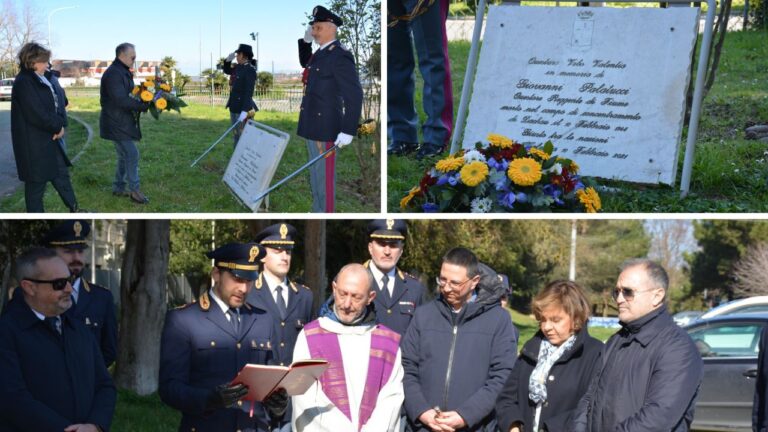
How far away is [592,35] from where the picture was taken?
7.64m

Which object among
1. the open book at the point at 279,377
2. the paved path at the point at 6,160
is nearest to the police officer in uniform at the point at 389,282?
the open book at the point at 279,377

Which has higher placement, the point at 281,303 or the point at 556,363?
the point at 556,363

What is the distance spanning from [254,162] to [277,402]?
161 inches

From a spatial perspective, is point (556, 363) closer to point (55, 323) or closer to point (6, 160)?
point (55, 323)

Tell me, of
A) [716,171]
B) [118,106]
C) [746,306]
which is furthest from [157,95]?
[746,306]

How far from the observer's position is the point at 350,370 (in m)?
5.32

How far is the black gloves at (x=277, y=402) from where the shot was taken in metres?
5.22

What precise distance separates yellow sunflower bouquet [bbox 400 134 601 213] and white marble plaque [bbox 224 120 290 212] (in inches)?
74.6

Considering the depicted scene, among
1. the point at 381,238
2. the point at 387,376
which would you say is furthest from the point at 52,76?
the point at 387,376

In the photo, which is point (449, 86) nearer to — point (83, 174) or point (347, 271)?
point (83, 174)

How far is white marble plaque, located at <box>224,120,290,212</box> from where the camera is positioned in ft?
28.8

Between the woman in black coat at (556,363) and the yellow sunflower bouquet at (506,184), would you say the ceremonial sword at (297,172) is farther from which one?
the woman in black coat at (556,363)

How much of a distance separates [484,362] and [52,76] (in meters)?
5.62

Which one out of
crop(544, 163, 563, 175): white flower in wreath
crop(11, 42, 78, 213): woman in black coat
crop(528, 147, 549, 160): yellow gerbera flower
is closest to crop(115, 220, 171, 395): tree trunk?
crop(11, 42, 78, 213): woman in black coat
